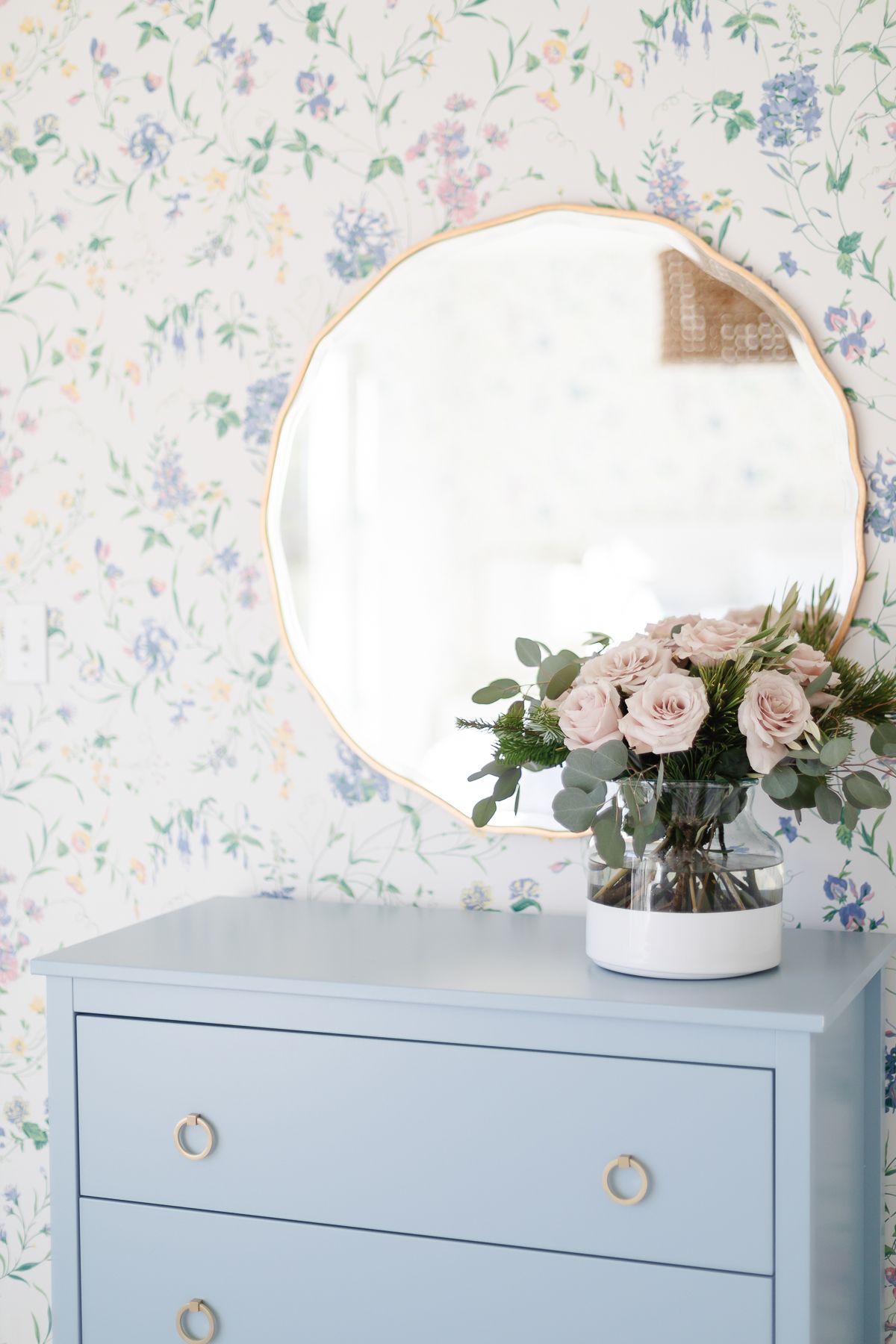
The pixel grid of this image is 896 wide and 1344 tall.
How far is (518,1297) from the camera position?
1.27 m

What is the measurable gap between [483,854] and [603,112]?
992mm

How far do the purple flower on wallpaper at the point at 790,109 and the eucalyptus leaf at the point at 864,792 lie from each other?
2.72 ft

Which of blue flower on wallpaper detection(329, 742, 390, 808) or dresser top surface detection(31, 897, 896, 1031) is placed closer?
dresser top surface detection(31, 897, 896, 1031)

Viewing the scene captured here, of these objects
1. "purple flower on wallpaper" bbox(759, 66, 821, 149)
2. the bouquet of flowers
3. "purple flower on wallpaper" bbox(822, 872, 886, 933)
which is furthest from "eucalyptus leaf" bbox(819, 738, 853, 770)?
"purple flower on wallpaper" bbox(759, 66, 821, 149)

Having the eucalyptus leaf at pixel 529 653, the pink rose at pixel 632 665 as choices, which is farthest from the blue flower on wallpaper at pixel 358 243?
the pink rose at pixel 632 665

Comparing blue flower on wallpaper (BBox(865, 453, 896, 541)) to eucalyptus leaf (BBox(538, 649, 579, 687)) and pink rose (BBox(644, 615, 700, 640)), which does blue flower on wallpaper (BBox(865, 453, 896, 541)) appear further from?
eucalyptus leaf (BBox(538, 649, 579, 687))

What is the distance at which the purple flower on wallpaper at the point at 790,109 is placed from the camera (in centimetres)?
158

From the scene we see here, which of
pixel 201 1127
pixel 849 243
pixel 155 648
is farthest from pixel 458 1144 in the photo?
pixel 849 243

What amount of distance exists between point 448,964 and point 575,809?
0.26 m

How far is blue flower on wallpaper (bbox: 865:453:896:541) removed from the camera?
1552 mm

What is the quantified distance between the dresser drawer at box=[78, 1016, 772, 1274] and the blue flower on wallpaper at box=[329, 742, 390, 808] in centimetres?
47

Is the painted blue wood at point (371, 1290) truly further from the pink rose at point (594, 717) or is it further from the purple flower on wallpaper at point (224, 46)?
the purple flower on wallpaper at point (224, 46)

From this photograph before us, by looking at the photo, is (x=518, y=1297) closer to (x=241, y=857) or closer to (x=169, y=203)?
(x=241, y=857)

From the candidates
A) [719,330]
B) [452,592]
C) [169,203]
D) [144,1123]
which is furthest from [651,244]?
[144,1123]
